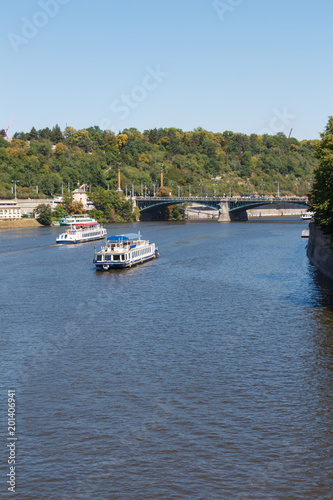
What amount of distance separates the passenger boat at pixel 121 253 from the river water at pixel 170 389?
48.0ft

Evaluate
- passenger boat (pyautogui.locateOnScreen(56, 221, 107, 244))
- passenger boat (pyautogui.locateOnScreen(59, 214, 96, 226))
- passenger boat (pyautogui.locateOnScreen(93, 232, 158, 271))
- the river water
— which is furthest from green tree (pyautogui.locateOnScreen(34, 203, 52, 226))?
the river water

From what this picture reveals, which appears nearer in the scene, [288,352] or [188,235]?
[288,352]

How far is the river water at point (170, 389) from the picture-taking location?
23875 mm

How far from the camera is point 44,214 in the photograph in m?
177

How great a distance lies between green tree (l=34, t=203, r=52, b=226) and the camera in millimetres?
176875

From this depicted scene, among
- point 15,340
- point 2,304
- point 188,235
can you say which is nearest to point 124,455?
point 15,340

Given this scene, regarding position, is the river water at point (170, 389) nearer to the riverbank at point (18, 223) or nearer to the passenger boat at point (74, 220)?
the passenger boat at point (74, 220)

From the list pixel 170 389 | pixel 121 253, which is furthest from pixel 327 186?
pixel 170 389

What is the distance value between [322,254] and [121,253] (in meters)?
25.4

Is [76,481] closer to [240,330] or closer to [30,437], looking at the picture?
[30,437]

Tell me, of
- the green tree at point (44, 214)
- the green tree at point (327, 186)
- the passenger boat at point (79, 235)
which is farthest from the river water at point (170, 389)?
the green tree at point (44, 214)

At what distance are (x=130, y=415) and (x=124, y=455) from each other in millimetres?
3980

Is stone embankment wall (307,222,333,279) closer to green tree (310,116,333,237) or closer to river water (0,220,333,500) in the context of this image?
green tree (310,116,333,237)

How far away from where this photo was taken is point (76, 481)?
2352 centimetres
